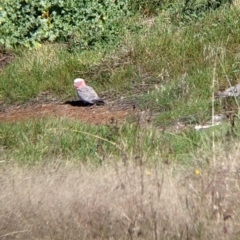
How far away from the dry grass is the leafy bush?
6074 mm

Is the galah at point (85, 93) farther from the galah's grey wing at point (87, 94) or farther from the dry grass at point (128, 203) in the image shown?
the dry grass at point (128, 203)

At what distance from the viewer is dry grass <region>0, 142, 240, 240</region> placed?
5.20 metres

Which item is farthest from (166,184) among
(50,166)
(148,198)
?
(50,166)

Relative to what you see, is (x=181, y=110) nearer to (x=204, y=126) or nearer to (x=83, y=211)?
(x=204, y=126)

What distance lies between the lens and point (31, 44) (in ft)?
38.4

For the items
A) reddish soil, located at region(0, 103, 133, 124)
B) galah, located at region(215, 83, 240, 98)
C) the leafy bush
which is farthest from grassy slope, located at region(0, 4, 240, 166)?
the leafy bush

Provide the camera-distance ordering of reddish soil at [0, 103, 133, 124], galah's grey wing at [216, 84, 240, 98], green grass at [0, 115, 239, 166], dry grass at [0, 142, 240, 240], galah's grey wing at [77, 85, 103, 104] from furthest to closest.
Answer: galah's grey wing at [77, 85, 103, 104] → reddish soil at [0, 103, 133, 124] → galah's grey wing at [216, 84, 240, 98] → green grass at [0, 115, 239, 166] → dry grass at [0, 142, 240, 240]

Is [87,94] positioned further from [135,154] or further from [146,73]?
[135,154]

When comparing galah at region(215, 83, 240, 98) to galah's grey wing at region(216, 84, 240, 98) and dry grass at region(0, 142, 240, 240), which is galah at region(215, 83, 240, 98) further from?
dry grass at region(0, 142, 240, 240)

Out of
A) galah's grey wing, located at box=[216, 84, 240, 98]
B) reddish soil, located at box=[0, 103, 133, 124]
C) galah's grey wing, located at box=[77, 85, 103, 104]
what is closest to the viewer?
galah's grey wing, located at box=[216, 84, 240, 98]

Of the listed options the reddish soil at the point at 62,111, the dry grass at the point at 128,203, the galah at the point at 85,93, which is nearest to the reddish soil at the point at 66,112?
the reddish soil at the point at 62,111

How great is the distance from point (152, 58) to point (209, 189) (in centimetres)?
499

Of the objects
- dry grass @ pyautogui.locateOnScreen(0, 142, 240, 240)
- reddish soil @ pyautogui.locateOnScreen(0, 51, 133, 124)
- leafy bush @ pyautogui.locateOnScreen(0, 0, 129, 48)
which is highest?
dry grass @ pyautogui.locateOnScreen(0, 142, 240, 240)

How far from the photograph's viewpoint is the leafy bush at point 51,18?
11.7 meters
